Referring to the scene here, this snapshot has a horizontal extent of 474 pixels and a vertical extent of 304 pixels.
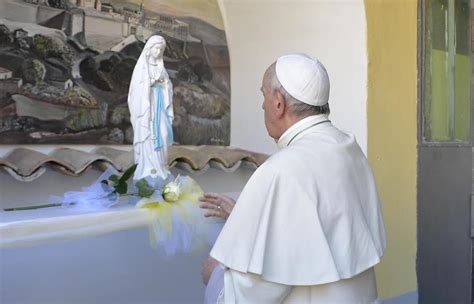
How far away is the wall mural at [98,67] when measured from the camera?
393cm

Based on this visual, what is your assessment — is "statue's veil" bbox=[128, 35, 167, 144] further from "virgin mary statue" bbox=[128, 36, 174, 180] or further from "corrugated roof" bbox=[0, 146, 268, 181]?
"corrugated roof" bbox=[0, 146, 268, 181]

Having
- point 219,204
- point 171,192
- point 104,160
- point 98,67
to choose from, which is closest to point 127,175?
point 171,192

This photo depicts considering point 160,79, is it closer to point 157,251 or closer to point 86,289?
point 157,251

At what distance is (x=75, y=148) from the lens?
4266mm

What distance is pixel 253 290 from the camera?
157cm

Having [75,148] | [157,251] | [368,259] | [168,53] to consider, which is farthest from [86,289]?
[168,53]

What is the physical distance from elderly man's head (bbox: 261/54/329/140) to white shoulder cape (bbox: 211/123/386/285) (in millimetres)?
71

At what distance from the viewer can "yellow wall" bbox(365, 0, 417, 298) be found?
481 cm

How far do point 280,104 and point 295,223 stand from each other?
1.04 feet

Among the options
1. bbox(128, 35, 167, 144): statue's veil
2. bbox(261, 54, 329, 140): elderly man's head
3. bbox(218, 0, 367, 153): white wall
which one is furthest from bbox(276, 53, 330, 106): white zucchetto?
bbox(218, 0, 367, 153): white wall

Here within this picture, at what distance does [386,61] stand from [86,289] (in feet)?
10.5

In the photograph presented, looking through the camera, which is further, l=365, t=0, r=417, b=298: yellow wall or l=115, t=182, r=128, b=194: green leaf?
l=365, t=0, r=417, b=298: yellow wall

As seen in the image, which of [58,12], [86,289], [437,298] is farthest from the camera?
[437,298]

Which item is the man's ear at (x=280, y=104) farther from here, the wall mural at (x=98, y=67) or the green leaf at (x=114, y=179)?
the wall mural at (x=98, y=67)
